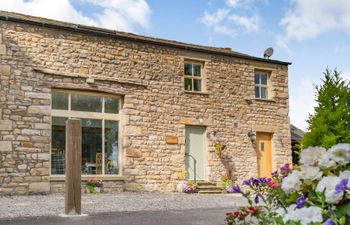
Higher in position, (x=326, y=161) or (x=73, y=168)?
(x=326, y=161)

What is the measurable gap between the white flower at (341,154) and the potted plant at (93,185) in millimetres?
10490

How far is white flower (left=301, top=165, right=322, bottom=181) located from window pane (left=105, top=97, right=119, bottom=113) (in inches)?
433

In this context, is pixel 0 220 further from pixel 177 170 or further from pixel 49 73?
pixel 177 170

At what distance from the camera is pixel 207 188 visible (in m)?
14.0

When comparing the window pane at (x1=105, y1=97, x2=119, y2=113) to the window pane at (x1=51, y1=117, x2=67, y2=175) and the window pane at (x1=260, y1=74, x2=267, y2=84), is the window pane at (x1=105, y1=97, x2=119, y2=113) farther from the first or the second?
the window pane at (x1=260, y1=74, x2=267, y2=84)

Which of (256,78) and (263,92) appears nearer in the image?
(256,78)

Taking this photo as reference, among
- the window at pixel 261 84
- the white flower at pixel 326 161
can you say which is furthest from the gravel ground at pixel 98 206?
the window at pixel 261 84

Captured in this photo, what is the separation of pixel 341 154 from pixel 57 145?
35.1 ft

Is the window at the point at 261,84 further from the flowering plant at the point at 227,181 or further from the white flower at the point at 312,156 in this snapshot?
the white flower at the point at 312,156

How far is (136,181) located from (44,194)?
269 cm

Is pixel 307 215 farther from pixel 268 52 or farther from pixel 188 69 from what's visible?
pixel 268 52

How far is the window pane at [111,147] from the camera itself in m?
13.2

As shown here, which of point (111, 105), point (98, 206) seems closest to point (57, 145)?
point (111, 105)

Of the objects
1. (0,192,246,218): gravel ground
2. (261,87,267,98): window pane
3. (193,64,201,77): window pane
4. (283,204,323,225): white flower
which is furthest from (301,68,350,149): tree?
(261,87,267,98): window pane
